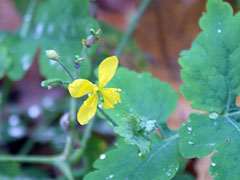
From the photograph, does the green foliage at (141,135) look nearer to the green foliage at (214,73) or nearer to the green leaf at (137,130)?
the green leaf at (137,130)

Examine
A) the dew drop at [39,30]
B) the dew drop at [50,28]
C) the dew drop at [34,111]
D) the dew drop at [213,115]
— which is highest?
the dew drop at [213,115]

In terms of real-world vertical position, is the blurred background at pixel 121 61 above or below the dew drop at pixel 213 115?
below

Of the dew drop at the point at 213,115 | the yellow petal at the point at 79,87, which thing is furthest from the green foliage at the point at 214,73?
the yellow petal at the point at 79,87

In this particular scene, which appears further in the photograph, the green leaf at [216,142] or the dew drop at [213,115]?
the dew drop at [213,115]

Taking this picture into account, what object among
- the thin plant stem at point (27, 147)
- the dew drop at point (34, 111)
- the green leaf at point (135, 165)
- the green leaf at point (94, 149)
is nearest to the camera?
the green leaf at point (135, 165)

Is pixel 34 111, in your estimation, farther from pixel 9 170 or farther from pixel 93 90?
pixel 93 90

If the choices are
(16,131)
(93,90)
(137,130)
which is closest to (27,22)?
(16,131)
